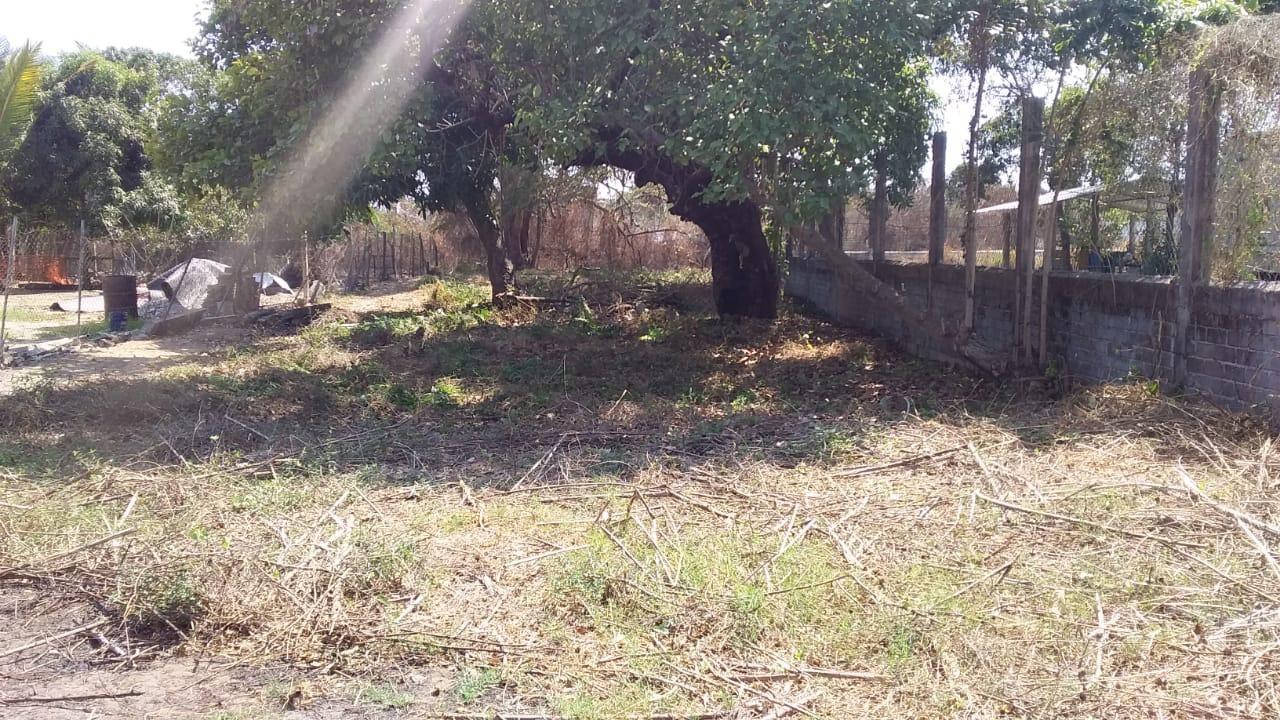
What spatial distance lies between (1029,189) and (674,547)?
581 centimetres

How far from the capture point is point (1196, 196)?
22.9 feet

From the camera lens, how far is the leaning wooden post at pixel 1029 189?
8.66 meters

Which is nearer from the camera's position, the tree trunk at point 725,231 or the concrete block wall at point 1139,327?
the concrete block wall at point 1139,327

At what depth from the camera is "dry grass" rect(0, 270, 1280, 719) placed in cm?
347

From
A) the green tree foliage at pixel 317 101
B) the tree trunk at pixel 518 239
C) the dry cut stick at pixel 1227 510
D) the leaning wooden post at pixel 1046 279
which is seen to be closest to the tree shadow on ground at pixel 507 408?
the leaning wooden post at pixel 1046 279

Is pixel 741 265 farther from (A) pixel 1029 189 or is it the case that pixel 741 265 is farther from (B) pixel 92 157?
(B) pixel 92 157

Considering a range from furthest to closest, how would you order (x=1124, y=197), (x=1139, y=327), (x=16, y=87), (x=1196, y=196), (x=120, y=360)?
(x=120, y=360), (x=16, y=87), (x=1124, y=197), (x=1139, y=327), (x=1196, y=196)

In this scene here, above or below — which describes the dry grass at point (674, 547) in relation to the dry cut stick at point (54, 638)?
above

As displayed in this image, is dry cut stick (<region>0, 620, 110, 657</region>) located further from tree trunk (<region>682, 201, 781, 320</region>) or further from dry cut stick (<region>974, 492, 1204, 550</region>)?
tree trunk (<region>682, 201, 781, 320</region>)

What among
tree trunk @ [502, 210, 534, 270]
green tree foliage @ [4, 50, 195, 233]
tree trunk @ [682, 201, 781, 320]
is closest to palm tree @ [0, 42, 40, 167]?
tree trunk @ [682, 201, 781, 320]

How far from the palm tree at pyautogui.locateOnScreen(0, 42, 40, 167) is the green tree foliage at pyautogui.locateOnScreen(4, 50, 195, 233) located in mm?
15785

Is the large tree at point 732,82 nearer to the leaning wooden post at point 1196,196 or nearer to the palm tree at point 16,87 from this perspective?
the leaning wooden post at point 1196,196

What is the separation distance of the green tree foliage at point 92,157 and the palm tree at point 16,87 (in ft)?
51.8

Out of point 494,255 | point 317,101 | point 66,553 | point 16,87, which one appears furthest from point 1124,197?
point 494,255
